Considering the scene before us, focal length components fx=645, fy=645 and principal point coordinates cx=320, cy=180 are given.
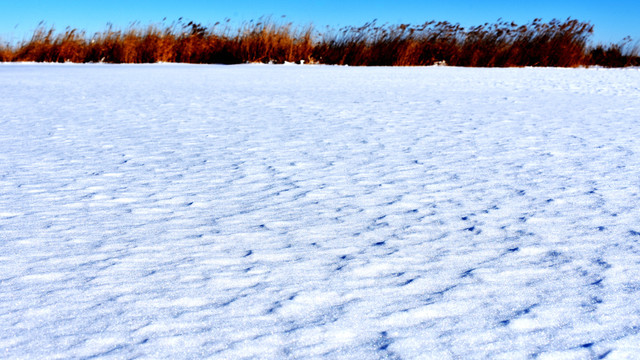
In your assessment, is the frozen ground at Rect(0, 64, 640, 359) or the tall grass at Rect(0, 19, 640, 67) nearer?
the frozen ground at Rect(0, 64, 640, 359)

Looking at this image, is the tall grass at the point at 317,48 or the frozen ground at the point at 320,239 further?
the tall grass at the point at 317,48

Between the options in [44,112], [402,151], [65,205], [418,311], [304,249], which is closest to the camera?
[418,311]

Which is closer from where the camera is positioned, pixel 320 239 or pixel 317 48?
pixel 320 239

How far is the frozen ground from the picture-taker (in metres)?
1.11

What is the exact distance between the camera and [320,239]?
159 centimetres

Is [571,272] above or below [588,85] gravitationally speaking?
below

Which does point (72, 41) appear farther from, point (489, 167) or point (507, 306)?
point (507, 306)

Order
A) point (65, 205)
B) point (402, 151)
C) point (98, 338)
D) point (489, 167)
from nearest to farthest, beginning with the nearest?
point (98, 338) → point (65, 205) → point (489, 167) → point (402, 151)

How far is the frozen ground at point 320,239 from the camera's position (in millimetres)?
1106

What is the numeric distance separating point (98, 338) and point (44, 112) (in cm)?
313

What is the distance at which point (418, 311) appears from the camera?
1193 mm

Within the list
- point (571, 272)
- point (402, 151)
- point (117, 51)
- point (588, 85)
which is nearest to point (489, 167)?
point (402, 151)

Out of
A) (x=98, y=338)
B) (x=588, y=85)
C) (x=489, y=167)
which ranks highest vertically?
(x=588, y=85)

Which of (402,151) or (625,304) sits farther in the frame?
(402,151)
